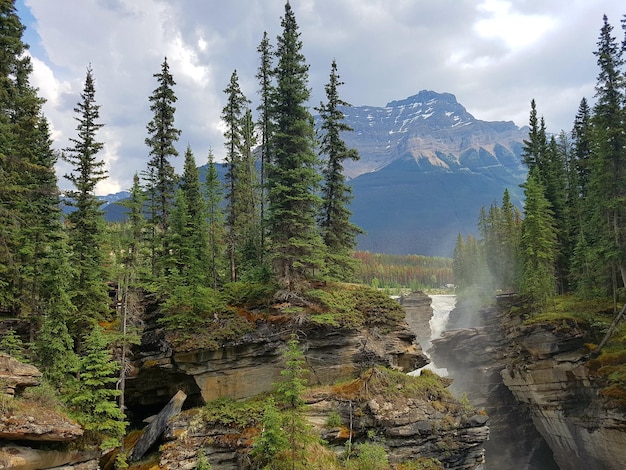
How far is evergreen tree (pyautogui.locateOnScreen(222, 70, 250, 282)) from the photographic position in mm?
30203

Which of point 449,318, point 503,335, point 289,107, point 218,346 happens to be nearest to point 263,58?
point 289,107

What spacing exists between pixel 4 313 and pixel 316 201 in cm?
1997

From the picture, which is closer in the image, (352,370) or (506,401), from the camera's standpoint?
(352,370)

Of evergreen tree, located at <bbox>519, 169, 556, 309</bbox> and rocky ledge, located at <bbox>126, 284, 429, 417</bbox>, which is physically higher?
evergreen tree, located at <bbox>519, 169, 556, 309</bbox>

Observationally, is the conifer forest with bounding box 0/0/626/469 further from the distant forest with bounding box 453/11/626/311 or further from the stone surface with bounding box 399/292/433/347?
the stone surface with bounding box 399/292/433/347

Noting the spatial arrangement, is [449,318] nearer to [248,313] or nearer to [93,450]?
[248,313]

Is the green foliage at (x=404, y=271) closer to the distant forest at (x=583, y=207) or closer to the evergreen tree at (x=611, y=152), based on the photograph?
the distant forest at (x=583, y=207)

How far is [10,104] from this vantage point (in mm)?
21797

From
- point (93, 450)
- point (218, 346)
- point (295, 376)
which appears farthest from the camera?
point (218, 346)

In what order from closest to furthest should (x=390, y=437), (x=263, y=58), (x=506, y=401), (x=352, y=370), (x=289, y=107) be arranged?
(x=390, y=437) < (x=352, y=370) < (x=289, y=107) < (x=263, y=58) < (x=506, y=401)

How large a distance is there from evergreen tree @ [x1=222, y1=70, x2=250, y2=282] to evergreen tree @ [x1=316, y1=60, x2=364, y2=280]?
21.8ft

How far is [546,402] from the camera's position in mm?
30391

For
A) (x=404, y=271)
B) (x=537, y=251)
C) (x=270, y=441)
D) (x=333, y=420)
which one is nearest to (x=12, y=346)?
(x=270, y=441)

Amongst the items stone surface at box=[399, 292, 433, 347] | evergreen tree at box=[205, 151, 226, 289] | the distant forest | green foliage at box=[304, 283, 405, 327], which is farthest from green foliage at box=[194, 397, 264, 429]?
stone surface at box=[399, 292, 433, 347]
